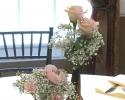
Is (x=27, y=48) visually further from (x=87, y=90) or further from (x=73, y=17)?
(x=73, y=17)

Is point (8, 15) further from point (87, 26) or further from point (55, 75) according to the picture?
point (55, 75)

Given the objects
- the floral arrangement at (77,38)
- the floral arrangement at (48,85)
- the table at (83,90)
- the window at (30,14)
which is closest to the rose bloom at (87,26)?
the floral arrangement at (77,38)

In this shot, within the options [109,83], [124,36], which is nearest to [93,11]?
[124,36]

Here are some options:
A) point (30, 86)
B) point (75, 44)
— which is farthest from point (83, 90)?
point (30, 86)

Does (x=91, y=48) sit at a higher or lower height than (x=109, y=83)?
higher

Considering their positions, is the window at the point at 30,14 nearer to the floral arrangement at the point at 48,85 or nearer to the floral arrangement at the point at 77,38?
the floral arrangement at the point at 77,38

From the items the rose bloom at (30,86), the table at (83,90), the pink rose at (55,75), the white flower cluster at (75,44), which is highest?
the white flower cluster at (75,44)

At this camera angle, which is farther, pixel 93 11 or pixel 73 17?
pixel 93 11

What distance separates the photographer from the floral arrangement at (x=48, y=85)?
0.95 meters

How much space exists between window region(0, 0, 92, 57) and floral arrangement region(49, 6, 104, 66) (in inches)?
63.2

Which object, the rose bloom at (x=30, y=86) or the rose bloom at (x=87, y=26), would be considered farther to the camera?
the rose bloom at (x=87, y=26)

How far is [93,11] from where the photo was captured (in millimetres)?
2910

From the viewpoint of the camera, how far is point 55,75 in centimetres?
96

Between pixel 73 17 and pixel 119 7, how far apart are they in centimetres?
187
